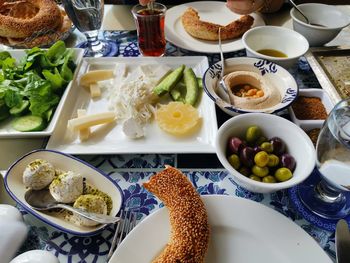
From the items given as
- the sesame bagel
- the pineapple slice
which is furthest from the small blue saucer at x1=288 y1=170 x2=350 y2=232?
the sesame bagel

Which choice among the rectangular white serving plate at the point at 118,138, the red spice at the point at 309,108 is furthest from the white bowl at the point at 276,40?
the rectangular white serving plate at the point at 118,138

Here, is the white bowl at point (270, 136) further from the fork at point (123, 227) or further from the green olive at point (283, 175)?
the fork at point (123, 227)

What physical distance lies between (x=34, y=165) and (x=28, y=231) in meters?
0.17

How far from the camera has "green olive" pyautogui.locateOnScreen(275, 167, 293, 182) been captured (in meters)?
0.79

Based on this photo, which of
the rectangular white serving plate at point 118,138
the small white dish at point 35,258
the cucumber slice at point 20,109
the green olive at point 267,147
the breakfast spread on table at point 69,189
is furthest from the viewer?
the cucumber slice at point 20,109

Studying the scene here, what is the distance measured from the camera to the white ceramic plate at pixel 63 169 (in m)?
0.74

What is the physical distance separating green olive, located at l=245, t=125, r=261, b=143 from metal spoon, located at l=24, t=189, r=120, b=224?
0.43 metres

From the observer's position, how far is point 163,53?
57.1 inches

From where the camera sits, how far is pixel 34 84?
3.65 ft

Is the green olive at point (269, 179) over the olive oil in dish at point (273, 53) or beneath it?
beneath

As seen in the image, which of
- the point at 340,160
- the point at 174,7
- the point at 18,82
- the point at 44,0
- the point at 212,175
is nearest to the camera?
the point at 340,160

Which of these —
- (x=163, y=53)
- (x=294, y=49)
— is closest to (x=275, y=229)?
(x=294, y=49)

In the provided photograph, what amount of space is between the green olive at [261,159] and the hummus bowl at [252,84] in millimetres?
219

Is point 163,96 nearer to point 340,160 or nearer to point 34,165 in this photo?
point 34,165
